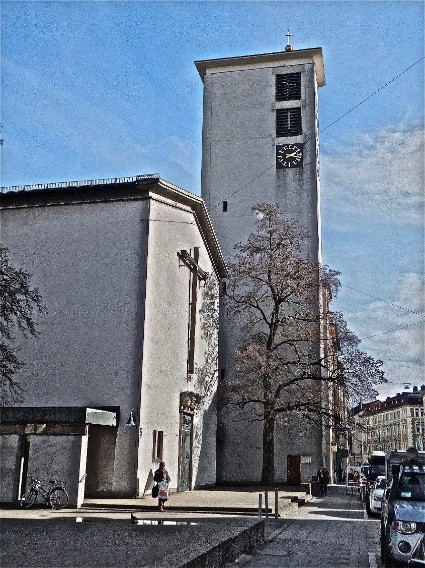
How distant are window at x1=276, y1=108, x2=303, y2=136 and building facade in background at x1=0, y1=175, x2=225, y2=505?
54.6 ft

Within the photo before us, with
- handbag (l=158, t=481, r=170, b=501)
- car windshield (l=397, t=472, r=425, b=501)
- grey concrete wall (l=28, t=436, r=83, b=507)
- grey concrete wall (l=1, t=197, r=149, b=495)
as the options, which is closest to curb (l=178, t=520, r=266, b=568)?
car windshield (l=397, t=472, r=425, b=501)

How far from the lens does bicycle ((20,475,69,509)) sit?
19.4 m

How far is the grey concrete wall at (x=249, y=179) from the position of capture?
39.4 m

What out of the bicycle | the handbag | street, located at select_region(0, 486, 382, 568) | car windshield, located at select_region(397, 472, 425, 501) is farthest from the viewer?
the bicycle

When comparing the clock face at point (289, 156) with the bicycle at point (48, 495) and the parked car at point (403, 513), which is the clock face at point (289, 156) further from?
the parked car at point (403, 513)

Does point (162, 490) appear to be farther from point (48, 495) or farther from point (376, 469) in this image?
point (376, 469)

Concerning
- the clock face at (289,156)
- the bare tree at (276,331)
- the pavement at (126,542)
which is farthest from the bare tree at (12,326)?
the clock face at (289,156)

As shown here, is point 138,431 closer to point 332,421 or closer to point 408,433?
point 332,421

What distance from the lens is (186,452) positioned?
29.7 meters

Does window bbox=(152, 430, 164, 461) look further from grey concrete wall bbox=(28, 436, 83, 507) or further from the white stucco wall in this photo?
grey concrete wall bbox=(28, 436, 83, 507)

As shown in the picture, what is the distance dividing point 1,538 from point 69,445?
10.4 metres

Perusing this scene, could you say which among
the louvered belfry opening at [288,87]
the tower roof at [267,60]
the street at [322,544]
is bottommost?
the street at [322,544]

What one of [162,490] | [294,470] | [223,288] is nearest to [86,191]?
[162,490]

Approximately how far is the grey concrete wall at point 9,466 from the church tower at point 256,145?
21025mm
